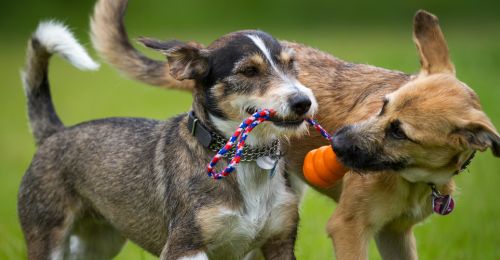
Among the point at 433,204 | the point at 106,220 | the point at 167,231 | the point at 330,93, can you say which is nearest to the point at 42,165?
the point at 106,220

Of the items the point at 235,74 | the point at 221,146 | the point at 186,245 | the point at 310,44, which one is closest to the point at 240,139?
the point at 221,146

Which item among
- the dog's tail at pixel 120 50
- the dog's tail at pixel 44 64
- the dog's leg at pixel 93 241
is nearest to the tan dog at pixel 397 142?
the dog's tail at pixel 120 50

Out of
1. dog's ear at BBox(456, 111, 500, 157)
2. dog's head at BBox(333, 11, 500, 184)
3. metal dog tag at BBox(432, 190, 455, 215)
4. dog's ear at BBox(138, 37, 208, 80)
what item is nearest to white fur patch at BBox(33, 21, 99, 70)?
dog's ear at BBox(138, 37, 208, 80)

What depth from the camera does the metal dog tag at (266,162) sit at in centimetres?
568

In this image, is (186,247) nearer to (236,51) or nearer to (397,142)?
(236,51)

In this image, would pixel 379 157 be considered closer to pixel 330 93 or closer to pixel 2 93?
pixel 330 93

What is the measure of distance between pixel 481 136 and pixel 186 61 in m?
2.08

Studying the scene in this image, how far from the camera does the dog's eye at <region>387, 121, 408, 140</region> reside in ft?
18.0

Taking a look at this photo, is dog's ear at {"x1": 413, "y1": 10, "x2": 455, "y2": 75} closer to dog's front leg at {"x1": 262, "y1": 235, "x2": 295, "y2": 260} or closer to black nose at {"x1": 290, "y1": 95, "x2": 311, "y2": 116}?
black nose at {"x1": 290, "y1": 95, "x2": 311, "y2": 116}

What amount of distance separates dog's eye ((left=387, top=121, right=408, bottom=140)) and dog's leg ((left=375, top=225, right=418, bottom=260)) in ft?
3.07

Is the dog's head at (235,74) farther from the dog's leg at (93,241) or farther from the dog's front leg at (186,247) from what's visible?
the dog's leg at (93,241)

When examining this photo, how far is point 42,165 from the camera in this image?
262 inches

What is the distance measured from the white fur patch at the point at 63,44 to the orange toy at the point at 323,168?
199cm

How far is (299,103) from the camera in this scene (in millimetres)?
5312
